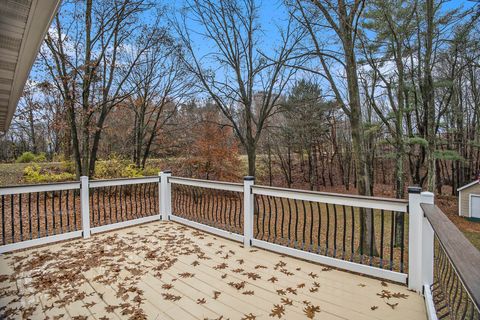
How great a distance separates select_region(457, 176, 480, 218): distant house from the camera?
1081 cm

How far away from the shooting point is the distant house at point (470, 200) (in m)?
10.8

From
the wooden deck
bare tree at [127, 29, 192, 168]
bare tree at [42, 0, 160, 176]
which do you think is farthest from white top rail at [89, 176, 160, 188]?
bare tree at [127, 29, 192, 168]

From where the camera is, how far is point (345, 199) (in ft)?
10.1

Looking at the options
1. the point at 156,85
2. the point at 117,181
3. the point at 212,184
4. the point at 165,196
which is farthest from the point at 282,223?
the point at 156,85

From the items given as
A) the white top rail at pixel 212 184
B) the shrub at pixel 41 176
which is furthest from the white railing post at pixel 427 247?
the shrub at pixel 41 176

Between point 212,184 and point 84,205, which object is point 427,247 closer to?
point 212,184

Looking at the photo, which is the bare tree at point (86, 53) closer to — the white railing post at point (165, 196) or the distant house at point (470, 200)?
the white railing post at point (165, 196)

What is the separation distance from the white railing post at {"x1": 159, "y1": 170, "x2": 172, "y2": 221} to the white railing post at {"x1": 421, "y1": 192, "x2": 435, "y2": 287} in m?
4.49

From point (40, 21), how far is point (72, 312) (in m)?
2.41

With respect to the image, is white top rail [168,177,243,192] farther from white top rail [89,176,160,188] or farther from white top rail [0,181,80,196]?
white top rail [0,181,80,196]

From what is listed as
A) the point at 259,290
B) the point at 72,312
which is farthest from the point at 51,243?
the point at 259,290

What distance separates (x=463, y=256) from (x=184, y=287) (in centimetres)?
254

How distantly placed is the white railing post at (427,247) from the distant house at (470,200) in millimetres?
11348

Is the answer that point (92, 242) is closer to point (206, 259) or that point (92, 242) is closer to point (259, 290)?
point (206, 259)
